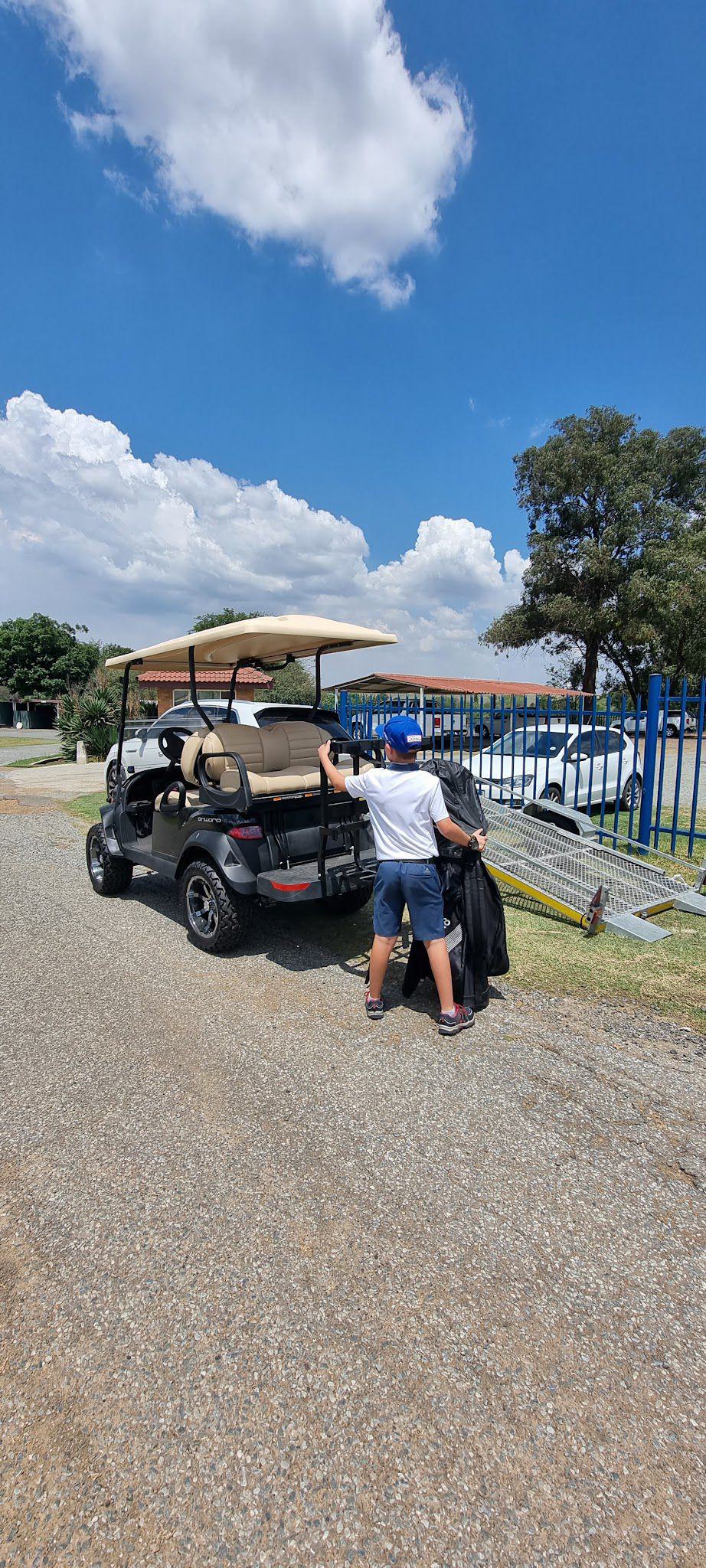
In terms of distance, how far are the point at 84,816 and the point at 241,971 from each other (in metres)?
7.80

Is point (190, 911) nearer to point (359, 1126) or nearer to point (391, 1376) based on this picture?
point (359, 1126)

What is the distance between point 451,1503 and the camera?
1.56 m

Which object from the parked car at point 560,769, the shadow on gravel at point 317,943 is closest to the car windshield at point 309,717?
the shadow on gravel at point 317,943

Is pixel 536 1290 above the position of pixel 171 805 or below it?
below

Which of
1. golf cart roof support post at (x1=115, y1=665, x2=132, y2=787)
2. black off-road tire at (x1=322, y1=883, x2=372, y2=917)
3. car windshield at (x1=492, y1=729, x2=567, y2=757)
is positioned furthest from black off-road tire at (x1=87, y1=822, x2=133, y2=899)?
car windshield at (x1=492, y1=729, x2=567, y2=757)

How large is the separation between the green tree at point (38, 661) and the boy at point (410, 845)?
169 ft

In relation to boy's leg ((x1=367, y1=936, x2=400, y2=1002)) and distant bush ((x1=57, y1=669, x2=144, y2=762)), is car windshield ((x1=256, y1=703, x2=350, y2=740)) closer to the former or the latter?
boy's leg ((x1=367, y1=936, x2=400, y2=1002))

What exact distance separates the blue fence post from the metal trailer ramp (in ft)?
2.36

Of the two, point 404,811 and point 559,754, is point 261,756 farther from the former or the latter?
point 559,754

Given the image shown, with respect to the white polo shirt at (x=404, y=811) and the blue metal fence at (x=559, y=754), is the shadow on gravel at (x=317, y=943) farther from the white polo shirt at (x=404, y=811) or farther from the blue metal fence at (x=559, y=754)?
the blue metal fence at (x=559, y=754)

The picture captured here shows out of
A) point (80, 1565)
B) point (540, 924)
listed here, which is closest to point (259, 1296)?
point (80, 1565)

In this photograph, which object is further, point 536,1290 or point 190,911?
point 190,911

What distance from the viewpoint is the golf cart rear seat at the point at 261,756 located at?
15.9ft

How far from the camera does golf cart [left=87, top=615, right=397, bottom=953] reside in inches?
178
